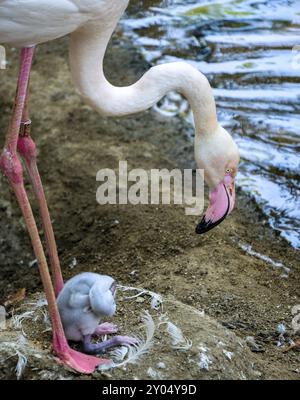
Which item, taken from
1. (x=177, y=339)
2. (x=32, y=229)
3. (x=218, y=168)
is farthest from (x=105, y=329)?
(x=218, y=168)

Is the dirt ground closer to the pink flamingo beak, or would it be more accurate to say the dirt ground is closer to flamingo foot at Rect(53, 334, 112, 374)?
flamingo foot at Rect(53, 334, 112, 374)

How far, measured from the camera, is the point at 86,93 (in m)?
4.21

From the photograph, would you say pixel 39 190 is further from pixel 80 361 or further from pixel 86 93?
pixel 80 361

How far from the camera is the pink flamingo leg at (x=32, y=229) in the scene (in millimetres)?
3814

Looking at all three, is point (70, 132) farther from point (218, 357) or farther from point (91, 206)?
point (218, 357)

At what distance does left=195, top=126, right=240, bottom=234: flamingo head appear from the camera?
4312mm

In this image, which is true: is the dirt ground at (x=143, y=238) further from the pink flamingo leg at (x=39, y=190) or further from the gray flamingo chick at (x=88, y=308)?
the pink flamingo leg at (x=39, y=190)

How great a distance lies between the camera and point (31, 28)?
3.80 m

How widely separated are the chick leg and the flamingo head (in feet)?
2.68

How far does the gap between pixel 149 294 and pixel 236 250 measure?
111 cm

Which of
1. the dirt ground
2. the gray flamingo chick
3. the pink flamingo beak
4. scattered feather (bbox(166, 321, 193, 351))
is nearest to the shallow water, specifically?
the dirt ground

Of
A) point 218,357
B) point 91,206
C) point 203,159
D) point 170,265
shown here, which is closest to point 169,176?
point 91,206
